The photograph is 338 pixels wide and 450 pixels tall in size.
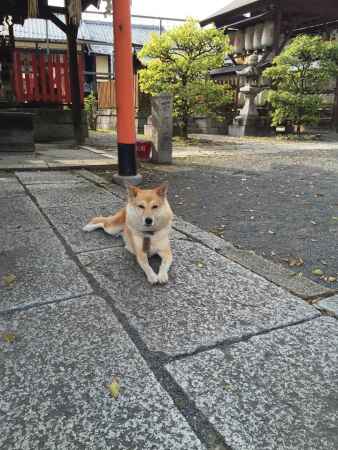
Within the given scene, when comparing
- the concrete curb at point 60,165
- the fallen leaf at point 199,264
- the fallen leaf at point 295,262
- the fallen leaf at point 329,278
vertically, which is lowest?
the fallen leaf at point 329,278

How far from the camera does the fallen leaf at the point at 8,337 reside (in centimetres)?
187

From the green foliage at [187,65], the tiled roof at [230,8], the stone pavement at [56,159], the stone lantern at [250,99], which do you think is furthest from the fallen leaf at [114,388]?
the tiled roof at [230,8]

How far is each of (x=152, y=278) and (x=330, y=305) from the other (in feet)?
3.81

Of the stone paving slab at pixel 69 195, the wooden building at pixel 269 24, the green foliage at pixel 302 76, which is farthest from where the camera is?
the wooden building at pixel 269 24

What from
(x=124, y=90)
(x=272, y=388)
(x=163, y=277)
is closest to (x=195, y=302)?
(x=163, y=277)

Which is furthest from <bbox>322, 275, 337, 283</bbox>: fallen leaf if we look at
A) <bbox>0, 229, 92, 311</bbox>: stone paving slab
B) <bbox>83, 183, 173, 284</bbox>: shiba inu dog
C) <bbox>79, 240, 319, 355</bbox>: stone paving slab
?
<bbox>0, 229, 92, 311</bbox>: stone paving slab

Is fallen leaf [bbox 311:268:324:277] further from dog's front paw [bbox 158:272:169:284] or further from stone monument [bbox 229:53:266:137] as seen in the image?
stone monument [bbox 229:53:266:137]

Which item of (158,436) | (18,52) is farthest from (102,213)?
(18,52)

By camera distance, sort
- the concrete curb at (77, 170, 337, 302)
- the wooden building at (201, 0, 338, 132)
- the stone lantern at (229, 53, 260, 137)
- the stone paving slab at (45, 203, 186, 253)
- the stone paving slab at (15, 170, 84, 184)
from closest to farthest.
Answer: the concrete curb at (77, 170, 337, 302) → the stone paving slab at (45, 203, 186, 253) → the stone paving slab at (15, 170, 84, 184) → the stone lantern at (229, 53, 260, 137) → the wooden building at (201, 0, 338, 132)

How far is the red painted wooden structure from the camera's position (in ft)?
34.3

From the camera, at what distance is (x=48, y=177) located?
6145 mm

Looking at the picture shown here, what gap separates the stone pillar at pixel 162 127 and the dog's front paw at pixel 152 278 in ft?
19.2

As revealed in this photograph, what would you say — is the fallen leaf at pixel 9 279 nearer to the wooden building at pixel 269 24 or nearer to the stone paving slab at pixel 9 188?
the stone paving slab at pixel 9 188

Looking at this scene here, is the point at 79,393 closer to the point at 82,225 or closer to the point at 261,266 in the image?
the point at 261,266
